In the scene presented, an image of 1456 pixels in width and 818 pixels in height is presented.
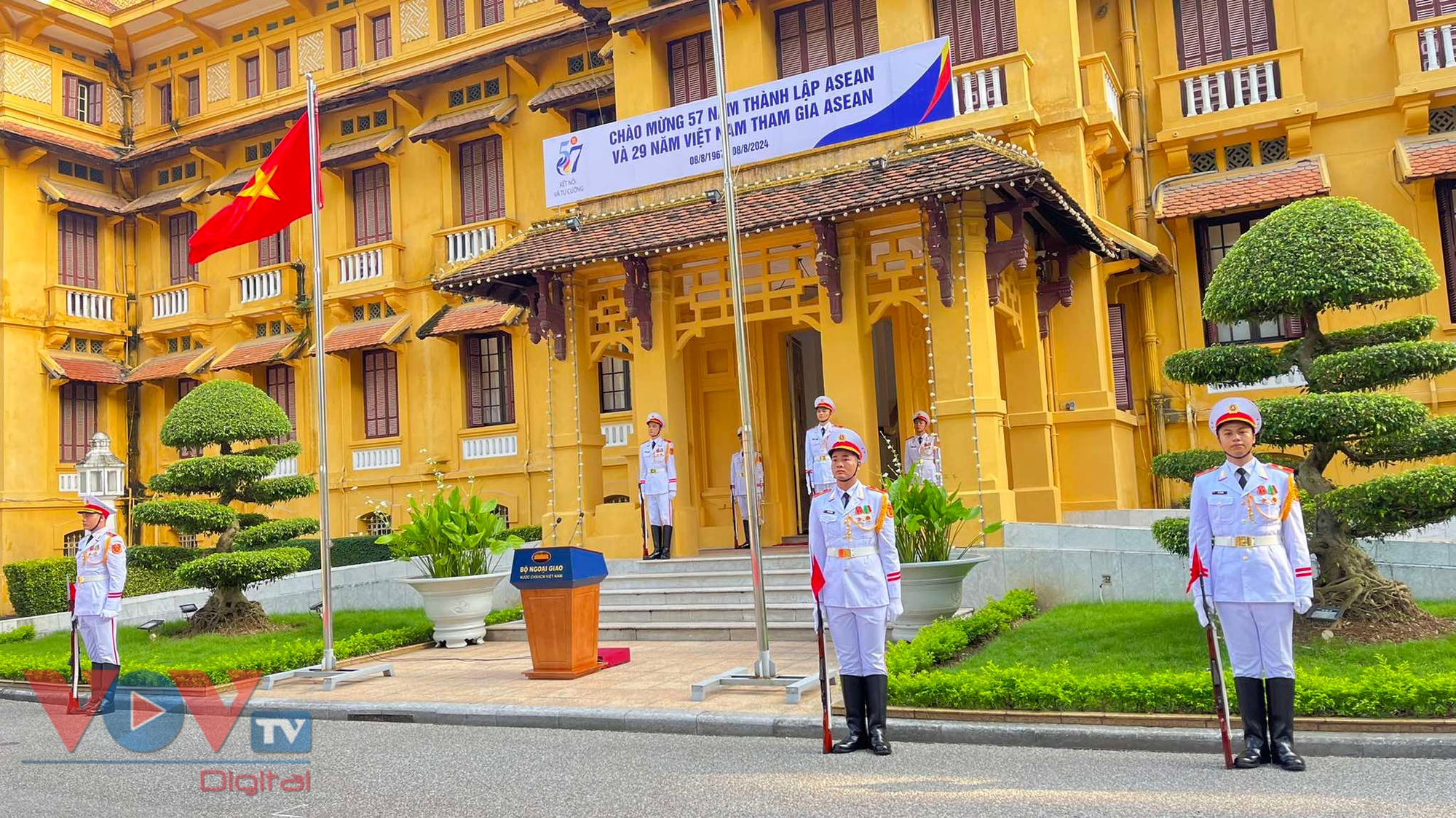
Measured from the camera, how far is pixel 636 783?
6.65m

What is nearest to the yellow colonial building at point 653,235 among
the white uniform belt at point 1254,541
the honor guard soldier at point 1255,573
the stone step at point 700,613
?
the stone step at point 700,613

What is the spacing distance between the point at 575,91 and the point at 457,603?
10.8 m

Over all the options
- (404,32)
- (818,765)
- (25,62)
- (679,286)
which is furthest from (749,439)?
(25,62)

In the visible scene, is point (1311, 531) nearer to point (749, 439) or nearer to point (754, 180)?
point (749, 439)

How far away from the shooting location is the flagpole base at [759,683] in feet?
29.6

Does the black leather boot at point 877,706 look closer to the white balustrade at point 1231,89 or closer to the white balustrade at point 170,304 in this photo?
the white balustrade at point 1231,89

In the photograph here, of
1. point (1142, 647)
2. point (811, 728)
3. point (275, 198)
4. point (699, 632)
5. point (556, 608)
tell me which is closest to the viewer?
point (811, 728)

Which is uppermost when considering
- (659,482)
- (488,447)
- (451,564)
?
(488,447)

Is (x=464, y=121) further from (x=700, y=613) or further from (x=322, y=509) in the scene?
(x=700, y=613)

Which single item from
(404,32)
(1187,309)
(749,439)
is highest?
(404,32)

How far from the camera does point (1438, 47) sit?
15.7 metres

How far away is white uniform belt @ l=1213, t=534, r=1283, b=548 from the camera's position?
6691mm

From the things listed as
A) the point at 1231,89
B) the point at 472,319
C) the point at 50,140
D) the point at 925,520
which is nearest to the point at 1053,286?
the point at 1231,89

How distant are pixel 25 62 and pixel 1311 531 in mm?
26573
